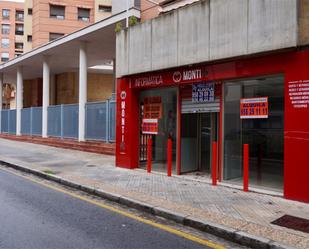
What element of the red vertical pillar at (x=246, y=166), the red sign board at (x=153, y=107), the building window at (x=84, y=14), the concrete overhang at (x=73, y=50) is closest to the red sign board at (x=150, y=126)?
the red sign board at (x=153, y=107)

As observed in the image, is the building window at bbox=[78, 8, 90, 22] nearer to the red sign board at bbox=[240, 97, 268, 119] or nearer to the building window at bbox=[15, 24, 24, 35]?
the building window at bbox=[15, 24, 24, 35]

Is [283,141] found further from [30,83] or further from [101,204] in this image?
[30,83]

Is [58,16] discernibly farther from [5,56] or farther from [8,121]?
[5,56]

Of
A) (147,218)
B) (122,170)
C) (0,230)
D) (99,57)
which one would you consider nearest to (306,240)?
(147,218)

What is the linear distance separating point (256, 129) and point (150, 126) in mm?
3837

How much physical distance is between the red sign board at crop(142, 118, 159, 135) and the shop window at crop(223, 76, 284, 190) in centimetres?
276

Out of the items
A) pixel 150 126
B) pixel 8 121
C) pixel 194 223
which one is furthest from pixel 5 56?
pixel 194 223

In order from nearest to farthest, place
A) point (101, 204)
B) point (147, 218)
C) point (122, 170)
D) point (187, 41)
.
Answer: point (147, 218)
point (101, 204)
point (187, 41)
point (122, 170)

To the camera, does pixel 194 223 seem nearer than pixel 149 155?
Yes

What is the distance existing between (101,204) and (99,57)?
1644 cm

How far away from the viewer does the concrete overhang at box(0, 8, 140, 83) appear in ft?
54.0

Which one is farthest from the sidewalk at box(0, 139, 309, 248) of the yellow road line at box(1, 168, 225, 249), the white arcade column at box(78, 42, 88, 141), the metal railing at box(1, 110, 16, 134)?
the metal railing at box(1, 110, 16, 134)

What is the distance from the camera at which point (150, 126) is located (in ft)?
39.3

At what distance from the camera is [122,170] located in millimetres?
11820
